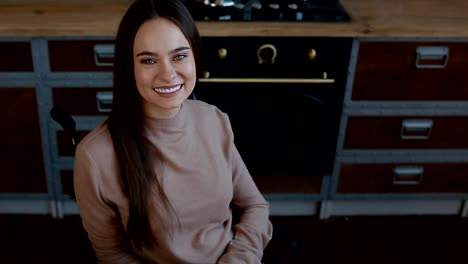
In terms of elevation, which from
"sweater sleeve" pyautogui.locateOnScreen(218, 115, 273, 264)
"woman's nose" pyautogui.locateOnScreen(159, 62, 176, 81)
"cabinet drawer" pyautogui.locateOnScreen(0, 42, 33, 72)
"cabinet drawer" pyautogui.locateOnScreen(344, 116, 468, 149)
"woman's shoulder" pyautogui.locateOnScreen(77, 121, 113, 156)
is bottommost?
"cabinet drawer" pyautogui.locateOnScreen(344, 116, 468, 149)

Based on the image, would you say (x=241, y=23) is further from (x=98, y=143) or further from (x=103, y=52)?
(x=98, y=143)

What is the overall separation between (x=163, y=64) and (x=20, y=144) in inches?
50.3

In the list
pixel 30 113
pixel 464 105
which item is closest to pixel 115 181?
pixel 30 113

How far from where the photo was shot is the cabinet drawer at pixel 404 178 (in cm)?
243

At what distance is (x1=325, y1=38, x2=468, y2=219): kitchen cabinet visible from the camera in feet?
7.17

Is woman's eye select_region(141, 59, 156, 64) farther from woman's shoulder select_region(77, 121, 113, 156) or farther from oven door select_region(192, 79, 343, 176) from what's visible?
oven door select_region(192, 79, 343, 176)

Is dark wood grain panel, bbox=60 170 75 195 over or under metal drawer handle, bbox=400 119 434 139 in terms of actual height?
under

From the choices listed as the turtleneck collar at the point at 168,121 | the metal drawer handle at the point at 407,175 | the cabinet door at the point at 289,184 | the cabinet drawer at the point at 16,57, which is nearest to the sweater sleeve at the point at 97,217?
the turtleneck collar at the point at 168,121

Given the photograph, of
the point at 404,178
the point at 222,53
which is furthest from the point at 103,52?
the point at 404,178

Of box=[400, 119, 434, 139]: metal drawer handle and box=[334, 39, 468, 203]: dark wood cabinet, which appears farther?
box=[400, 119, 434, 139]: metal drawer handle

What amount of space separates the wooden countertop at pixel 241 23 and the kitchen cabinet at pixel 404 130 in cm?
5

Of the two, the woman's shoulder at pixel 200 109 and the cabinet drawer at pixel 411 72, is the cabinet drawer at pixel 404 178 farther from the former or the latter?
the woman's shoulder at pixel 200 109

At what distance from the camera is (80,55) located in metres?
2.13

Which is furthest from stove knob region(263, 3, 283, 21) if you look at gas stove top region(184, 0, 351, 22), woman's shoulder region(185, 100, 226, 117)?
woman's shoulder region(185, 100, 226, 117)
